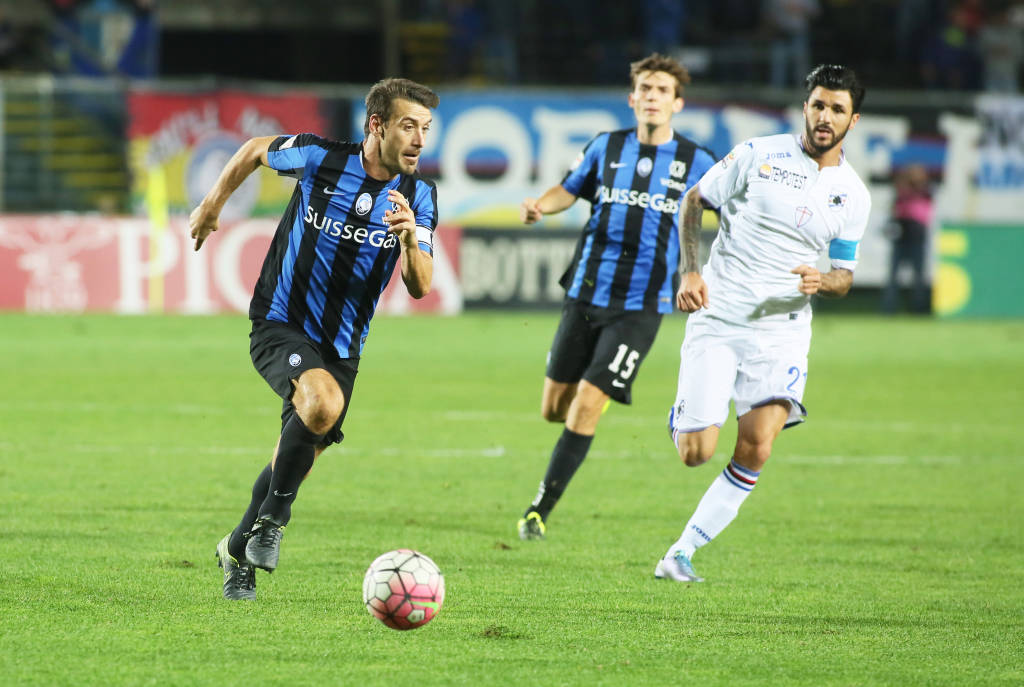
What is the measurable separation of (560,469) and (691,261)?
145 centimetres

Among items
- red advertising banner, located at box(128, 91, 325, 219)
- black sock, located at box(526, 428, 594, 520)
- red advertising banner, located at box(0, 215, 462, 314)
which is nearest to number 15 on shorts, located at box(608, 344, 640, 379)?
black sock, located at box(526, 428, 594, 520)

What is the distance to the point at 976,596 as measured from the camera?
599 cm

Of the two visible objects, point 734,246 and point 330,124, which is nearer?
point 734,246

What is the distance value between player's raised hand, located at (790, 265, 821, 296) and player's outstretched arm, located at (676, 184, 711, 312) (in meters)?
0.40

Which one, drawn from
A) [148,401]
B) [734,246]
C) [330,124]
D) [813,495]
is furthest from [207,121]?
[734,246]

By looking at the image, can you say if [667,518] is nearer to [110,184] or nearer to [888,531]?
[888,531]

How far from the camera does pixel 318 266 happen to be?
5.69 meters

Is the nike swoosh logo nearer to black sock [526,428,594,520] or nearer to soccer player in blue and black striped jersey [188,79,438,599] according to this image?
soccer player in blue and black striped jersey [188,79,438,599]

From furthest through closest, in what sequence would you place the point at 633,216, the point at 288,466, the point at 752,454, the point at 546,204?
the point at 633,216 < the point at 546,204 < the point at 752,454 < the point at 288,466

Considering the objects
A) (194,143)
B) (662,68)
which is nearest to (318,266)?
(662,68)

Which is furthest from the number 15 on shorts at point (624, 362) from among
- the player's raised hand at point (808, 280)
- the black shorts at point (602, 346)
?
the player's raised hand at point (808, 280)

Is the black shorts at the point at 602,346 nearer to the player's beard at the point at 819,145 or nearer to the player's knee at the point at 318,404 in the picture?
the player's beard at the point at 819,145

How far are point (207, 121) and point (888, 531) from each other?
1543cm

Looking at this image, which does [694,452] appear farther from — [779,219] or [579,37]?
[579,37]
